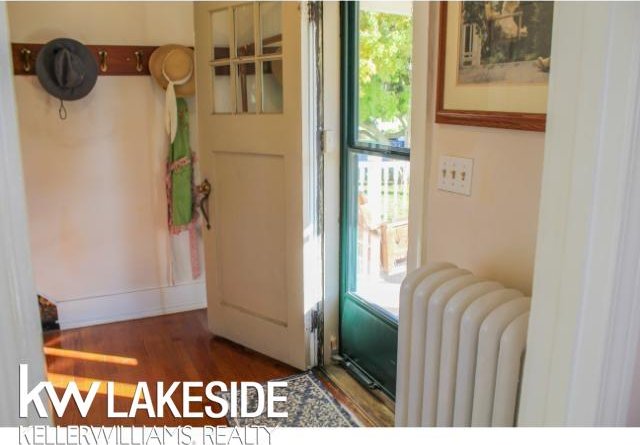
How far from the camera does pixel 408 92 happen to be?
206cm

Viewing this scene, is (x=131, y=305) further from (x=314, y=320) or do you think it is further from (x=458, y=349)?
(x=458, y=349)

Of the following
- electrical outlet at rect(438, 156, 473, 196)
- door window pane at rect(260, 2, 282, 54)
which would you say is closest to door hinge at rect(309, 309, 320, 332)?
electrical outlet at rect(438, 156, 473, 196)

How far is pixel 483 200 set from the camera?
1511mm

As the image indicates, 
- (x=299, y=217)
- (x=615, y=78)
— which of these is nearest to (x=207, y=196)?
(x=299, y=217)

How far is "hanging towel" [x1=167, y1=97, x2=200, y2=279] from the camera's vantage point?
3.16m

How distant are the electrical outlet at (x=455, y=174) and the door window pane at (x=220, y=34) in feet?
4.73

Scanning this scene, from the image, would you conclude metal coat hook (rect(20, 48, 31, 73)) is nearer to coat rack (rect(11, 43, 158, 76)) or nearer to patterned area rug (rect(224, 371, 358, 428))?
coat rack (rect(11, 43, 158, 76))

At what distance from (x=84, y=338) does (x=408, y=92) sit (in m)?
2.26

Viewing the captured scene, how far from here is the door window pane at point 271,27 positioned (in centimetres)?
240

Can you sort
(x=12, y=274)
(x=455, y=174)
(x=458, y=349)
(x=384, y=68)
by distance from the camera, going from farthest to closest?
(x=384, y=68) → (x=455, y=174) → (x=458, y=349) → (x=12, y=274)

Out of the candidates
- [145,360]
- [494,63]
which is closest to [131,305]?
[145,360]

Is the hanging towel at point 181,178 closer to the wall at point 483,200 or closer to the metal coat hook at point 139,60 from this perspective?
the metal coat hook at point 139,60

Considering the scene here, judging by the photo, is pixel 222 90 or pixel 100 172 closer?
pixel 222 90

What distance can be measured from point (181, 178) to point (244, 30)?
1.02 m
